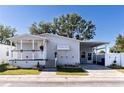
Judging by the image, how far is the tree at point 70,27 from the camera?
3781cm

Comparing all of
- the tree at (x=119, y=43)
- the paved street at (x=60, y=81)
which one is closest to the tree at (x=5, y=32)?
the tree at (x=119, y=43)

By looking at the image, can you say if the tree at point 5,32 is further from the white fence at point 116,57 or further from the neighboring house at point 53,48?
the white fence at point 116,57

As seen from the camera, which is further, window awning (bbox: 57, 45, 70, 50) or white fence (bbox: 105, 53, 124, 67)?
window awning (bbox: 57, 45, 70, 50)

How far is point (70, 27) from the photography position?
37.6 metres

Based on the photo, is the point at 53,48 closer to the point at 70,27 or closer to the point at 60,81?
the point at 60,81

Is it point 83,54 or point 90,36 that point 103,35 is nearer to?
point 83,54

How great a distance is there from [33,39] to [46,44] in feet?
5.60

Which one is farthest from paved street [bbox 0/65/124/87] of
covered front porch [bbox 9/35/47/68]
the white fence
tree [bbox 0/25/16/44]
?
tree [bbox 0/25/16/44]

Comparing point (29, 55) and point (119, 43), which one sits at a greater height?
point (119, 43)

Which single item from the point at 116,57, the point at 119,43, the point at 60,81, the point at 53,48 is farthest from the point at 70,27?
the point at 60,81

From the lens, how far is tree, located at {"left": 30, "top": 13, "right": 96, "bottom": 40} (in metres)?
37.8

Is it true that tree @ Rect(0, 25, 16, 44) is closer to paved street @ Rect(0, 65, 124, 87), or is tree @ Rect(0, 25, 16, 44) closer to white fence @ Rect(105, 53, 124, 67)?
white fence @ Rect(105, 53, 124, 67)

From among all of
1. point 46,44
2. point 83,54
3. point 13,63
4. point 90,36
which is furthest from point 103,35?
point 90,36

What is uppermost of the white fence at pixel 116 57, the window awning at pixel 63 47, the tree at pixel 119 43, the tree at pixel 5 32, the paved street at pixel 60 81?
the tree at pixel 5 32
